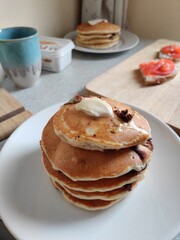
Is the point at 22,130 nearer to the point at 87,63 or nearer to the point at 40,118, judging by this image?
the point at 40,118

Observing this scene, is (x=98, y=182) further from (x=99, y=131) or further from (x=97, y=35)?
(x=97, y=35)

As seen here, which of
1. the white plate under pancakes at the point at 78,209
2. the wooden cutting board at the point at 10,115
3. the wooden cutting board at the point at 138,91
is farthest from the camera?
the wooden cutting board at the point at 138,91

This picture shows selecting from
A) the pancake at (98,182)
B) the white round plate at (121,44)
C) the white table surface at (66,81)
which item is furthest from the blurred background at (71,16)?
the pancake at (98,182)

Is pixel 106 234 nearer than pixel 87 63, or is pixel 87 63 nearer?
pixel 106 234

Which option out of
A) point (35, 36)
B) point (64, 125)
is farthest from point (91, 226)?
point (35, 36)

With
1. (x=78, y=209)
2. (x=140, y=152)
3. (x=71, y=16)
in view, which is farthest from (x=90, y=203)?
(x=71, y=16)

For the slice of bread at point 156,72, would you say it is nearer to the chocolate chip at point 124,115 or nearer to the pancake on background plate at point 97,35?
the pancake on background plate at point 97,35

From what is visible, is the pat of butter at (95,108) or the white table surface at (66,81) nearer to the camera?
the pat of butter at (95,108)
